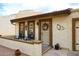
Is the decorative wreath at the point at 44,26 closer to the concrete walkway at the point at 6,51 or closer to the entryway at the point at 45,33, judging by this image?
the entryway at the point at 45,33

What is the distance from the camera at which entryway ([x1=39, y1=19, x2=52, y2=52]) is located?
323cm

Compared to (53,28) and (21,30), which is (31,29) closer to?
(21,30)

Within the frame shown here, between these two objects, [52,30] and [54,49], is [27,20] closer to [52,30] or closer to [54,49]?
[52,30]

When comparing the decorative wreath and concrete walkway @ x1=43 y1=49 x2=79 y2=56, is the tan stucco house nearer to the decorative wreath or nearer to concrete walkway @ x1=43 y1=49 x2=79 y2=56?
the decorative wreath

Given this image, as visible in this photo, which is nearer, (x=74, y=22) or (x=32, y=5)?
(x=74, y=22)

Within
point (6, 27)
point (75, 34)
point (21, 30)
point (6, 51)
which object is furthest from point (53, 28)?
point (6, 51)

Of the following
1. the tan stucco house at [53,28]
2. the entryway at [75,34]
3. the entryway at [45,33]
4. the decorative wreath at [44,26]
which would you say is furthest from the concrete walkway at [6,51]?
the entryway at [75,34]

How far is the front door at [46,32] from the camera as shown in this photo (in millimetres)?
3262

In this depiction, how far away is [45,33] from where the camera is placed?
3.39 metres

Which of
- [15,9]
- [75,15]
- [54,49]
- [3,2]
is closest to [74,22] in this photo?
[75,15]

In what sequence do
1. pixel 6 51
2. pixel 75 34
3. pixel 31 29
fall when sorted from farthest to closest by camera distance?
pixel 6 51
pixel 31 29
pixel 75 34

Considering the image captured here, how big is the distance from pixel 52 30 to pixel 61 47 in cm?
44

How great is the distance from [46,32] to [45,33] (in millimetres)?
35

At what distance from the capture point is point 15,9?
11.2ft
